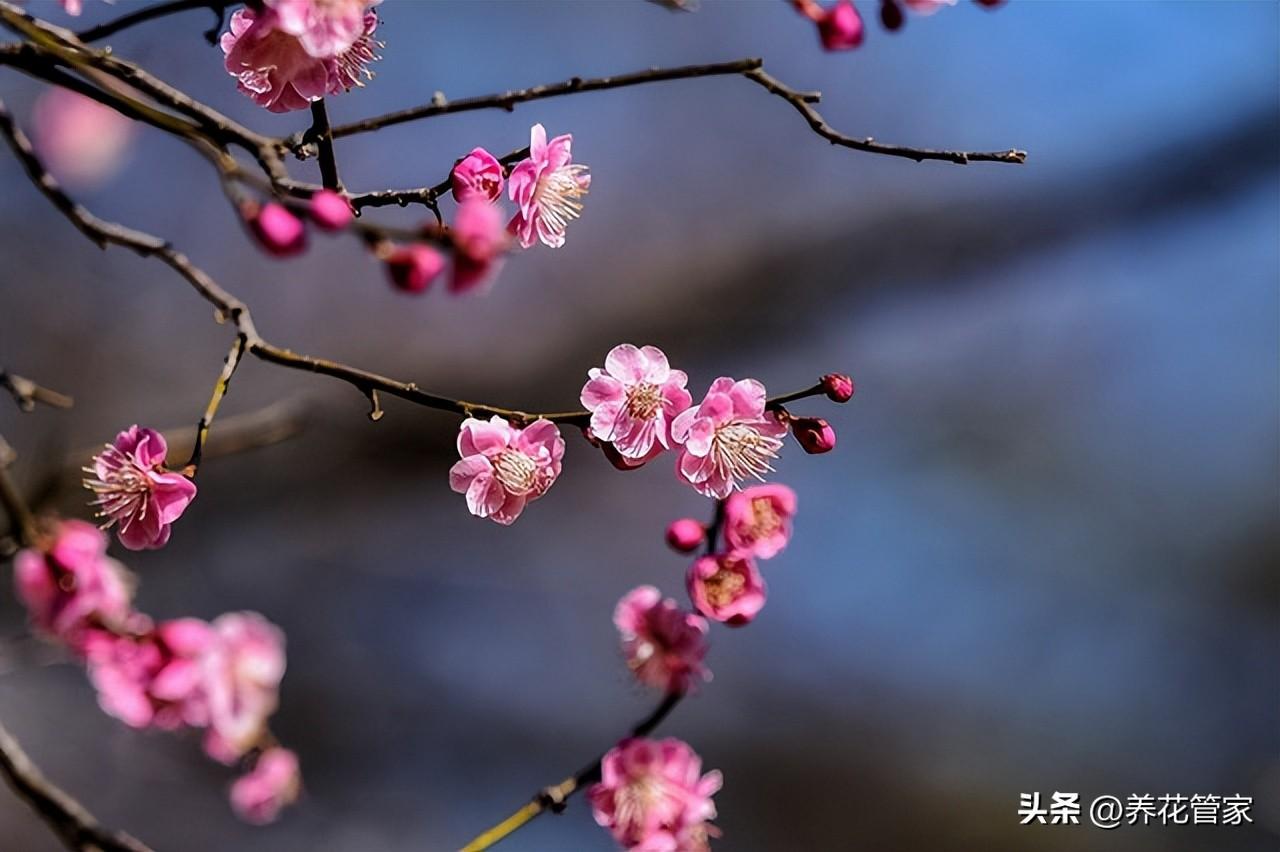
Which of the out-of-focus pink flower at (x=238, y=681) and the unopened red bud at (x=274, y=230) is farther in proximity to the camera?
the out-of-focus pink flower at (x=238, y=681)

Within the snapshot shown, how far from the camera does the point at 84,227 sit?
47cm

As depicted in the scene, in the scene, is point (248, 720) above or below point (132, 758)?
below

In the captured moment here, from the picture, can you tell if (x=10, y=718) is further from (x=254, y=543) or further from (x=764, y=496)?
(x=764, y=496)

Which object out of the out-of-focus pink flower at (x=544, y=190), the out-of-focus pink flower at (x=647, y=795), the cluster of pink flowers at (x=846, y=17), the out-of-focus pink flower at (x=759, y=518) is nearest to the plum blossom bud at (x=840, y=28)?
the cluster of pink flowers at (x=846, y=17)

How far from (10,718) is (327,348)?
3.92 feet

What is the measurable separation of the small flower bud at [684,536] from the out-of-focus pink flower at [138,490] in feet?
0.96

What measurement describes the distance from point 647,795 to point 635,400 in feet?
0.85

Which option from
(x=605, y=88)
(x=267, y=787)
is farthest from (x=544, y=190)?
(x=267, y=787)

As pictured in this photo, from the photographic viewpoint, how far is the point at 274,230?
0.39 meters

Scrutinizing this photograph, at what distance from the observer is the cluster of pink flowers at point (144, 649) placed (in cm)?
45

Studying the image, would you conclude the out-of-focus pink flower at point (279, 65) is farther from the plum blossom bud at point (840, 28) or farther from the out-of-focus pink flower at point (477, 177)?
the plum blossom bud at point (840, 28)

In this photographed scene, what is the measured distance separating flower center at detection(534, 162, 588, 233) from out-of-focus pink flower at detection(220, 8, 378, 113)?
0.42 ft

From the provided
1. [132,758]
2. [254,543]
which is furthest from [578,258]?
[132,758]

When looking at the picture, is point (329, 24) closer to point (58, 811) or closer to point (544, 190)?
point (544, 190)
